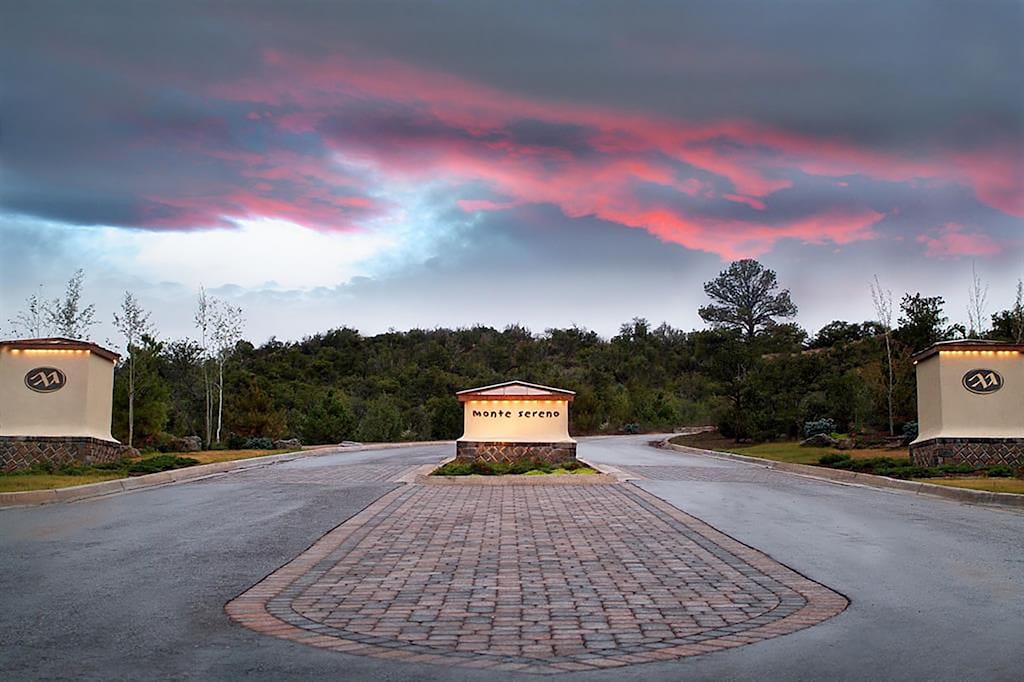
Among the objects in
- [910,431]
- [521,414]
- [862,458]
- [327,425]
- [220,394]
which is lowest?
[862,458]

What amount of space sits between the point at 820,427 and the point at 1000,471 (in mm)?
17439

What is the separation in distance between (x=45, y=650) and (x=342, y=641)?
6.12 ft

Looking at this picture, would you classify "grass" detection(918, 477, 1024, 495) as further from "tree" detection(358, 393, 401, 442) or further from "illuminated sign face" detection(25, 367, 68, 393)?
"tree" detection(358, 393, 401, 442)

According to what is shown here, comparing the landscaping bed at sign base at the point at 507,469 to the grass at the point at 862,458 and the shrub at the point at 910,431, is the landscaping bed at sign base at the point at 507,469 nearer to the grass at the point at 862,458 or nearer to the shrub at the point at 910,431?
the grass at the point at 862,458

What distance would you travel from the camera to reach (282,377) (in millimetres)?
65625

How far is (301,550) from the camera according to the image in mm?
10461

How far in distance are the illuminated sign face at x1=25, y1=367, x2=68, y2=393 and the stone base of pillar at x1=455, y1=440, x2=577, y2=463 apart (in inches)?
387

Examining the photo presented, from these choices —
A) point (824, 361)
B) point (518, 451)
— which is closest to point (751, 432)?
point (824, 361)

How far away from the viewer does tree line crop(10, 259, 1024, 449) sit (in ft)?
123

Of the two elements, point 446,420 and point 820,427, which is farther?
point 446,420

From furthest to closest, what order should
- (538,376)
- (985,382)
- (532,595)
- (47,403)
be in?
(538,376) < (985,382) < (47,403) < (532,595)

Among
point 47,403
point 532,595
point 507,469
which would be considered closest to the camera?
point 532,595

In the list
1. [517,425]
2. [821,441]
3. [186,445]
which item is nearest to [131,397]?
[186,445]

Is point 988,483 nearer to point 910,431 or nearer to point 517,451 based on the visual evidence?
point 517,451
